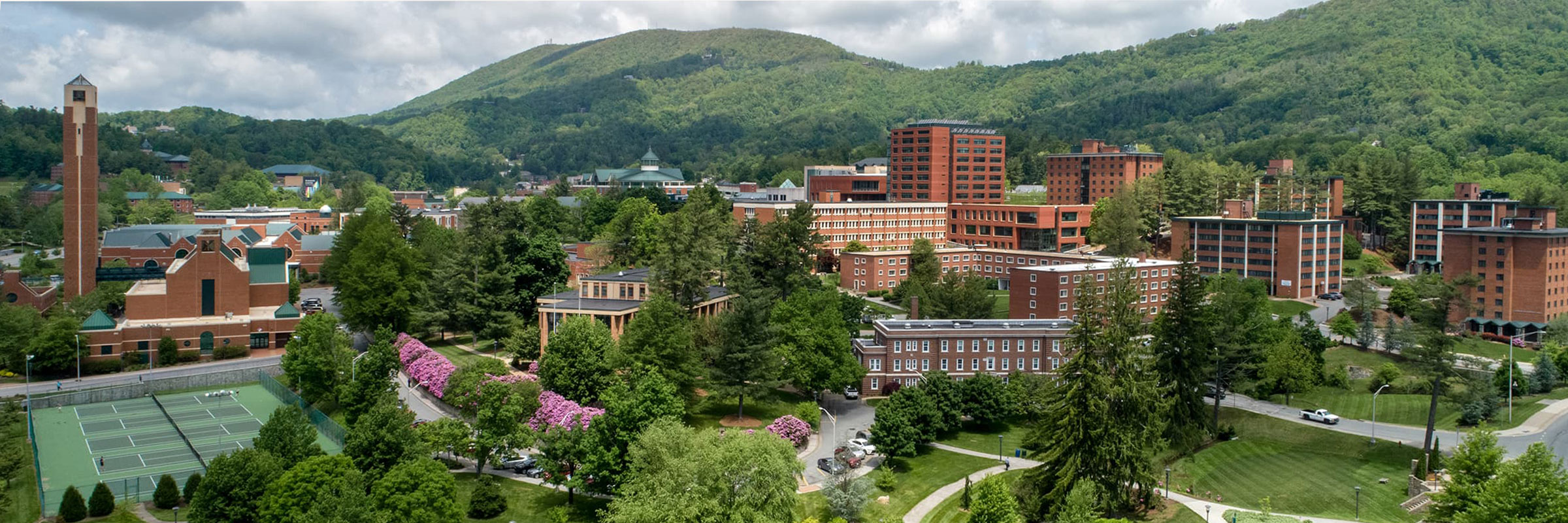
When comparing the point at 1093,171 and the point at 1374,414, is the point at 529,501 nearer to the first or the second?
the point at 1374,414

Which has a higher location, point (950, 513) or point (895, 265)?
point (895, 265)

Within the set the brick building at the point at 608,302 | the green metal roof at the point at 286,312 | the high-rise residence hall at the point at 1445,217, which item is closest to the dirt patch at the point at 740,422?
the brick building at the point at 608,302

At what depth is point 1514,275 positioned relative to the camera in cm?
8931

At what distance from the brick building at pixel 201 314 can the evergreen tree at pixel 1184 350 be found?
55.2 metres

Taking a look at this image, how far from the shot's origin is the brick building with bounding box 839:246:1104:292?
104 meters

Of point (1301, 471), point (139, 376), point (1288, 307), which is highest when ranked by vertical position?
point (1288, 307)

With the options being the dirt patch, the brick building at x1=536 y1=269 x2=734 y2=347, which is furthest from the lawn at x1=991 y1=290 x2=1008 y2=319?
the dirt patch

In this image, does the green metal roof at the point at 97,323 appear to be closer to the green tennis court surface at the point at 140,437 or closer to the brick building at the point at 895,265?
the green tennis court surface at the point at 140,437

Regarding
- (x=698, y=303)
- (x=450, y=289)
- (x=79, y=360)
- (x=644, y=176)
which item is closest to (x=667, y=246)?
(x=698, y=303)

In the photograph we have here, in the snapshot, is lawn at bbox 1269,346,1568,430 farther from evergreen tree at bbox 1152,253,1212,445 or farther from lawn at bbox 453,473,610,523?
lawn at bbox 453,473,610,523

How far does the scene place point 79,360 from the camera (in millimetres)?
72312

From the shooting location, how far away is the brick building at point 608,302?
2756 inches

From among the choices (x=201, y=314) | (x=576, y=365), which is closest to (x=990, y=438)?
(x=576, y=365)

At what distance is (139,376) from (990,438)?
5037 centimetres
